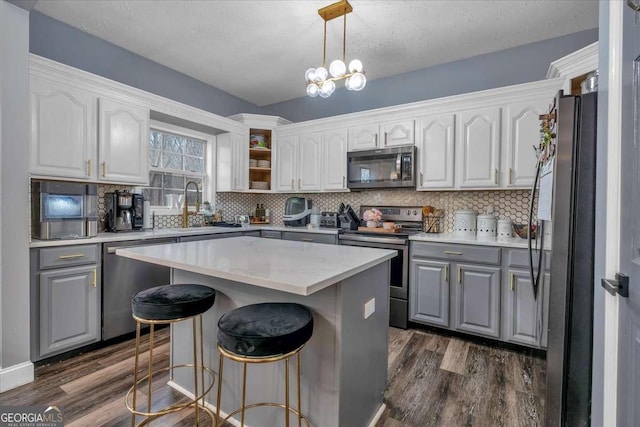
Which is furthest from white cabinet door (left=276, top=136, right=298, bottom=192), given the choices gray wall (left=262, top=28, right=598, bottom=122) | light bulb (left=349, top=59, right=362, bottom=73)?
light bulb (left=349, top=59, right=362, bottom=73)

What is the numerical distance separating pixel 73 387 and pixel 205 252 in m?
1.34

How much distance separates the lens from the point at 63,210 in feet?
7.69

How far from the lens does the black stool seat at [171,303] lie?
57.8 inches

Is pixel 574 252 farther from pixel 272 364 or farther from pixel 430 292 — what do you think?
pixel 430 292

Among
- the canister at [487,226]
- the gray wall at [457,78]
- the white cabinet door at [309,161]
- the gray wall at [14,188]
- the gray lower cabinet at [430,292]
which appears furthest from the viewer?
the white cabinet door at [309,161]

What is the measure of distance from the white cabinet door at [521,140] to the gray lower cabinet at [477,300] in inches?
35.0

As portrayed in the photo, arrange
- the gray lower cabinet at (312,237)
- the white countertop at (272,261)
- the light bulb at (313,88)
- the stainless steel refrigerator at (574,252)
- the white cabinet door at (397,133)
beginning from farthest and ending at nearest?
1. the gray lower cabinet at (312,237)
2. the white cabinet door at (397,133)
3. the light bulb at (313,88)
4. the stainless steel refrigerator at (574,252)
5. the white countertop at (272,261)

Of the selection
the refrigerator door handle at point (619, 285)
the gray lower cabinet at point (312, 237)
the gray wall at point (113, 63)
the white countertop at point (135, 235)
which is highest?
the gray wall at point (113, 63)

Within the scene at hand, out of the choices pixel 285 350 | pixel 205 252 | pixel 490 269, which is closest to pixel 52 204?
pixel 205 252

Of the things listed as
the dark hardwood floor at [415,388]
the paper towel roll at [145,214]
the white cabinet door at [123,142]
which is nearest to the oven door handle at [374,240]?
the dark hardwood floor at [415,388]

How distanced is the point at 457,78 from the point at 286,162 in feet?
7.60

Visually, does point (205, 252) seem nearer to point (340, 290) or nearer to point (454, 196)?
point (340, 290)

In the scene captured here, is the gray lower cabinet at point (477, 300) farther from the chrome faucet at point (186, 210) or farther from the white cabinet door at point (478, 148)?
the chrome faucet at point (186, 210)

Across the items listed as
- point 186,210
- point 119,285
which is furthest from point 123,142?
point 119,285
